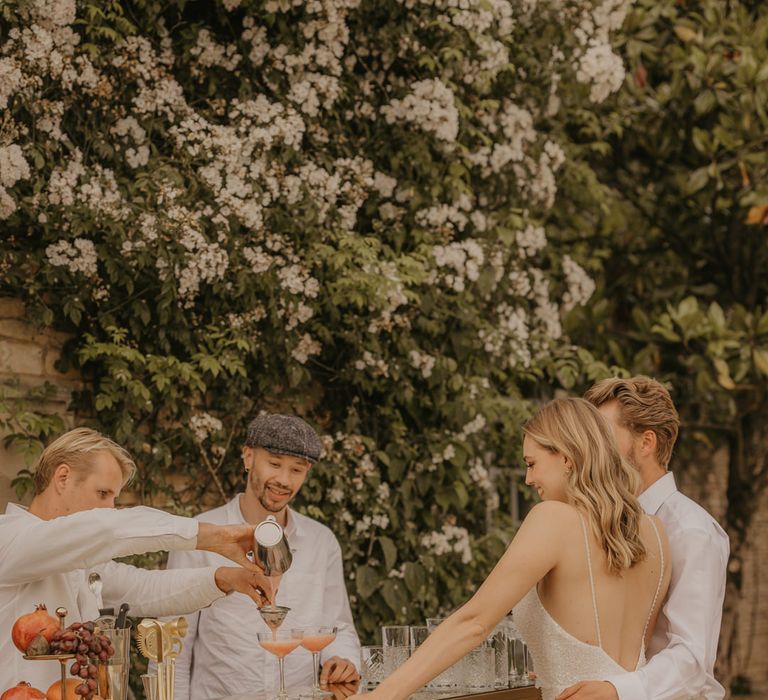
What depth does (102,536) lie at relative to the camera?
2.95 metres

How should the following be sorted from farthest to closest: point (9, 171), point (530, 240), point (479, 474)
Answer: point (530, 240)
point (479, 474)
point (9, 171)

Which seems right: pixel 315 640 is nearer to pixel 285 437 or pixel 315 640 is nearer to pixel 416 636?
pixel 416 636

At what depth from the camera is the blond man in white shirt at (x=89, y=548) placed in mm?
2967

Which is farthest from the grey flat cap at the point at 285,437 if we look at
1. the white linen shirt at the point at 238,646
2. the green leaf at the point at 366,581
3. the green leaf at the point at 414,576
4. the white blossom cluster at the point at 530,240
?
the white blossom cluster at the point at 530,240

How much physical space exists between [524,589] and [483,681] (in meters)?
0.78

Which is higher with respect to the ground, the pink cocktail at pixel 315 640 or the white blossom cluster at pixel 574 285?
the white blossom cluster at pixel 574 285

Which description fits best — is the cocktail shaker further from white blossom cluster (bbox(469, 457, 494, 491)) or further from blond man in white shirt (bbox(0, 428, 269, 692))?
white blossom cluster (bbox(469, 457, 494, 491))

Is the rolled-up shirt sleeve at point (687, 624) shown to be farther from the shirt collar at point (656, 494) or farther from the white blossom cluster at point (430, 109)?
the white blossom cluster at point (430, 109)

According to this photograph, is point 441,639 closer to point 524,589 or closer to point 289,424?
point 524,589

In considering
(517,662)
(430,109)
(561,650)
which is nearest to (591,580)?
(561,650)

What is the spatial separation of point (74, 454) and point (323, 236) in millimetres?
2441

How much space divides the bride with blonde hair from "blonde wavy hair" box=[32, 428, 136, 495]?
47.8 inches

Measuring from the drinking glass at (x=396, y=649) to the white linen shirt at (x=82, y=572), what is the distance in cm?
55

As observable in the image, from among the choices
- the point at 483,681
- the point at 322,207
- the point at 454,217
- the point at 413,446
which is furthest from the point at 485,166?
the point at 483,681
